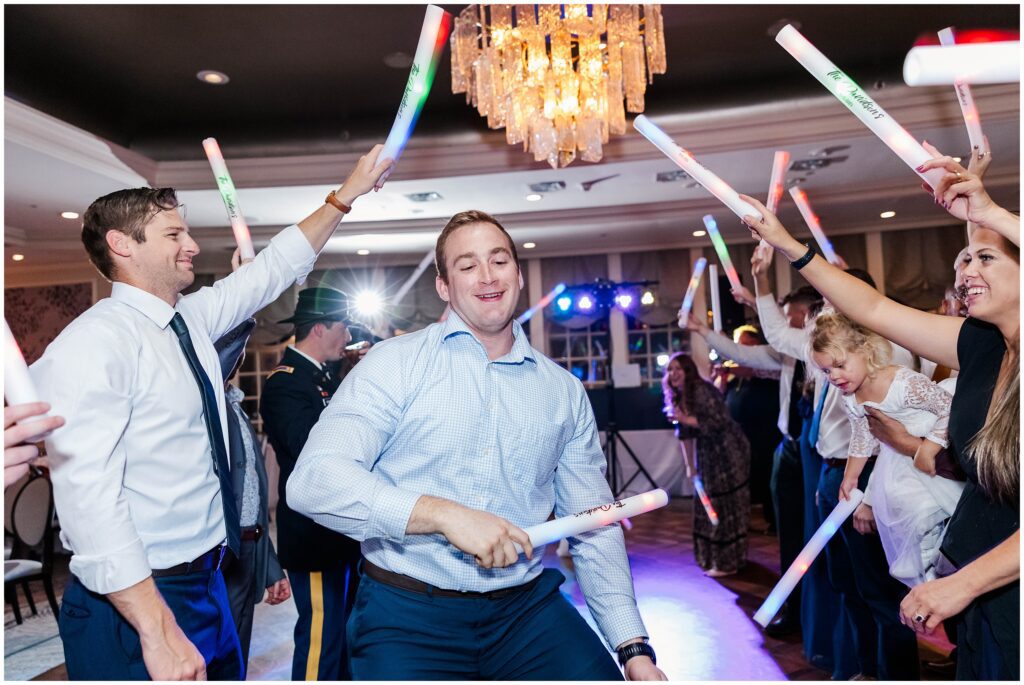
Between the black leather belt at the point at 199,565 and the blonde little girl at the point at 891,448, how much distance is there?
6.70 ft

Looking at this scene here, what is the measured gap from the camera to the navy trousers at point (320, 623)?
2.78 metres

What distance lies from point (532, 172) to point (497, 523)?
16.3ft

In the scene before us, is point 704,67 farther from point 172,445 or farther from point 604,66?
point 172,445

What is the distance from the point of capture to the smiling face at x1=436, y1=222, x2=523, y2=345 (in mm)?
1748

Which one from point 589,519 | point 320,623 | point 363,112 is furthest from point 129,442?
point 363,112

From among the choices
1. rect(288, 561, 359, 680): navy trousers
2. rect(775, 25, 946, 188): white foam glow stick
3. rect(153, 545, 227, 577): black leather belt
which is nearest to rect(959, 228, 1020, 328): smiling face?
rect(775, 25, 946, 188): white foam glow stick

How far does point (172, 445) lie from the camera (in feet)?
5.51

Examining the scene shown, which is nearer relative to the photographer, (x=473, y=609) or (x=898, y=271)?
(x=473, y=609)

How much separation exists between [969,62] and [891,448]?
1880 millimetres

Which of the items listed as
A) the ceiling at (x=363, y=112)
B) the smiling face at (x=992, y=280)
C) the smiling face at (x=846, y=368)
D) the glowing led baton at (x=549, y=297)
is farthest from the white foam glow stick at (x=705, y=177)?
the glowing led baton at (x=549, y=297)

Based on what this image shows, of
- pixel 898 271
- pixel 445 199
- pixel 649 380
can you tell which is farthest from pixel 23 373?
pixel 898 271

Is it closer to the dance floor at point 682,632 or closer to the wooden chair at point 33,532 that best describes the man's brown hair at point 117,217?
the dance floor at point 682,632

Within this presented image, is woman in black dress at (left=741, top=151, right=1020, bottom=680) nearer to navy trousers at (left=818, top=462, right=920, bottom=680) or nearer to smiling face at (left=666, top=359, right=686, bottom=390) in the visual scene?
navy trousers at (left=818, top=462, right=920, bottom=680)

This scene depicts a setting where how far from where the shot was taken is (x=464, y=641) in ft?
5.13
